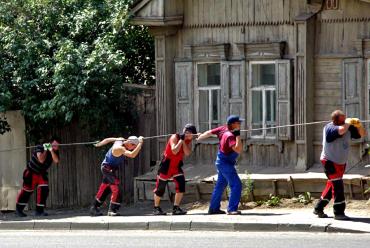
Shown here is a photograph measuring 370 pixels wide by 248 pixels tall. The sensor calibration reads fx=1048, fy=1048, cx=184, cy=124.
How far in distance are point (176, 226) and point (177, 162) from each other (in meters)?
1.45

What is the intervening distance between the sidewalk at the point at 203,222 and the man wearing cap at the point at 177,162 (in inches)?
17.2

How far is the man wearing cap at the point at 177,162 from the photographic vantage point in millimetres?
18328

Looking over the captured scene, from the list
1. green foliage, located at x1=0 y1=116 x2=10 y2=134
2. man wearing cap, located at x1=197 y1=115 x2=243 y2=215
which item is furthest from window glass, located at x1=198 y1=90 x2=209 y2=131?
green foliage, located at x1=0 y1=116 x2=10 y2=134

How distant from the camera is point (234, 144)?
17531mm

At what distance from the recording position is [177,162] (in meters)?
18.5

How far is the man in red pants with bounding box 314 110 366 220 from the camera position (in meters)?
16.4

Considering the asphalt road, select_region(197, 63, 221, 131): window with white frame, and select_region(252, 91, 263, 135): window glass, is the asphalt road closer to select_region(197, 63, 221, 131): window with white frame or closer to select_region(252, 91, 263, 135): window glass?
select_region(252, 91, 263, 135): window glass

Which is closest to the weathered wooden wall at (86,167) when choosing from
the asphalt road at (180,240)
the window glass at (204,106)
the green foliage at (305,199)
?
the window glass at (204,106)

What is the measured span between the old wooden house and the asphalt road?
4305 millimetres

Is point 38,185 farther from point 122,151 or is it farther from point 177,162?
point 177,162

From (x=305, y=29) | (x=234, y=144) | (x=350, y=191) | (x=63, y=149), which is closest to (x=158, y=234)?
(x=234, y=144)

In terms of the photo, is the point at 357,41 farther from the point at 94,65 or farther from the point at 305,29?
the point at 94,65

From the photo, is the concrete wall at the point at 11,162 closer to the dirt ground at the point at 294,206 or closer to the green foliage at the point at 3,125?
the green foliage at the point at 3,125

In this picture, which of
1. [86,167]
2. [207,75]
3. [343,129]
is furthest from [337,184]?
[86,167]
